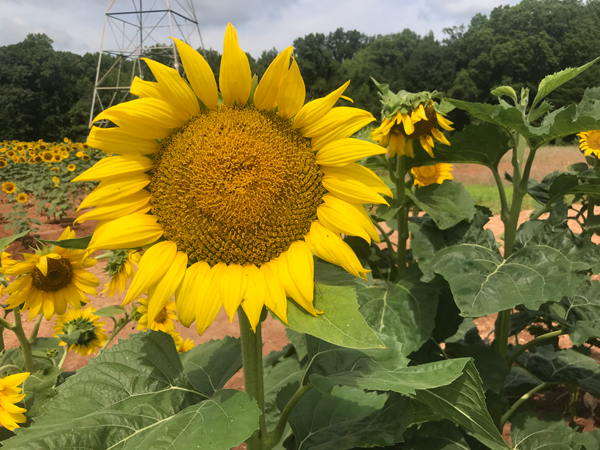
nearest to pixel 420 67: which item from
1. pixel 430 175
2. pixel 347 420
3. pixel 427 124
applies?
pixel 430 175

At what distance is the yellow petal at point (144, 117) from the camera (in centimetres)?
78

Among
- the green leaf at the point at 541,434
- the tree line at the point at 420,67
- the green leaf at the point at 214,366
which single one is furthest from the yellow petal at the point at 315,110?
the tree line at the point at 420,67

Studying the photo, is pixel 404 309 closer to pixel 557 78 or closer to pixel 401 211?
pixel 401 211

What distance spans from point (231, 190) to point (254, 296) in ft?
0.65

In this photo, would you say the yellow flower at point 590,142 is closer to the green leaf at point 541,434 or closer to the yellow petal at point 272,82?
the green leaf at point 541,434

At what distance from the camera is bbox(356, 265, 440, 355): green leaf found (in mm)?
1462

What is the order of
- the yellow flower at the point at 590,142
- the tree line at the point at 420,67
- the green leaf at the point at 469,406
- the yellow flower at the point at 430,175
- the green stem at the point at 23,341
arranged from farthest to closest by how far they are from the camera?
1. the tree line at the point at 420,67
2. the yellow flower at the point at 430,175
3. the yellow flower at the point at 590,142
4. the green stem at the point at 23,341
5. the green leaf at the point at 469,406

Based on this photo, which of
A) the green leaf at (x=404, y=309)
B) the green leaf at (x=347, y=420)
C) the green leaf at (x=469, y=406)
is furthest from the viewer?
the green leaf at (x=404, y=309)

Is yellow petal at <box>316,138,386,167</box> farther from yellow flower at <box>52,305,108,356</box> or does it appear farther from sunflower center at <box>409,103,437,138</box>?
yellow flower at <box>52,305,108,356</box>

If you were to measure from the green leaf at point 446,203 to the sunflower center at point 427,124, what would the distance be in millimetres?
234

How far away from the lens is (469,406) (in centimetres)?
90

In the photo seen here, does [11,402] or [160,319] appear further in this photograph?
[160,319]

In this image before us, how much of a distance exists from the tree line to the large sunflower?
21865 mm

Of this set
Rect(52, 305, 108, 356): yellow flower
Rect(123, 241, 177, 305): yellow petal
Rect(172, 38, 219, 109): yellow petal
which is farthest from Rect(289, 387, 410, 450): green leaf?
Rect(52, 305, 108, 356): yellow flower
